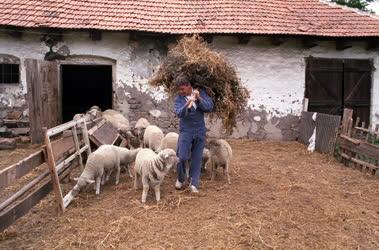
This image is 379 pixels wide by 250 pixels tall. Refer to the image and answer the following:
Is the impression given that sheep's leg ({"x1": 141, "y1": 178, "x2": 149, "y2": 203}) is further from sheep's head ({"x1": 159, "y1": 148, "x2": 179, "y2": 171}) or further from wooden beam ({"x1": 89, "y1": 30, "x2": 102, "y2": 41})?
wooden beam ({"x1": 89, "y1": 30, "x2": 102, "y2": 41})

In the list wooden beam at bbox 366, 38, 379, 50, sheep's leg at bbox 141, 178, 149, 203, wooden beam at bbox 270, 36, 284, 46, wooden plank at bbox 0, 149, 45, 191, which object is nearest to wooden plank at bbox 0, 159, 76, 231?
wooden plank at bbox 0, 149, 45, 191

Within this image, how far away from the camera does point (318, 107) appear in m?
11.9

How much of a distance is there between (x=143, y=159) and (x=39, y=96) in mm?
5242

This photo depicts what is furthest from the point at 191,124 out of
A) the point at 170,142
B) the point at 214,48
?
the point at 214,48

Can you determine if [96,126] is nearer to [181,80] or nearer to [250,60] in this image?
[181,80]

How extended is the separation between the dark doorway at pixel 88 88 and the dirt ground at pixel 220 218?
9462mm

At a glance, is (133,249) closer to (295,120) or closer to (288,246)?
(288,246)

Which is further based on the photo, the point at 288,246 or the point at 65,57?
the point at 65,57

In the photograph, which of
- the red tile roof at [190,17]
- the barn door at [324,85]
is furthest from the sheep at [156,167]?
the barn door at [324,85]

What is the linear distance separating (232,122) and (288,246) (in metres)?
2.77

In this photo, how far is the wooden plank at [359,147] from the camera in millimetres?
8005

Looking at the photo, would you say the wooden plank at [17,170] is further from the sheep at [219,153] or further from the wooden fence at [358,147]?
the wooden fence at [358,147]

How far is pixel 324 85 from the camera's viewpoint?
1185 cm

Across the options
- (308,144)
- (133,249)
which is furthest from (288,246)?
(308,144)
